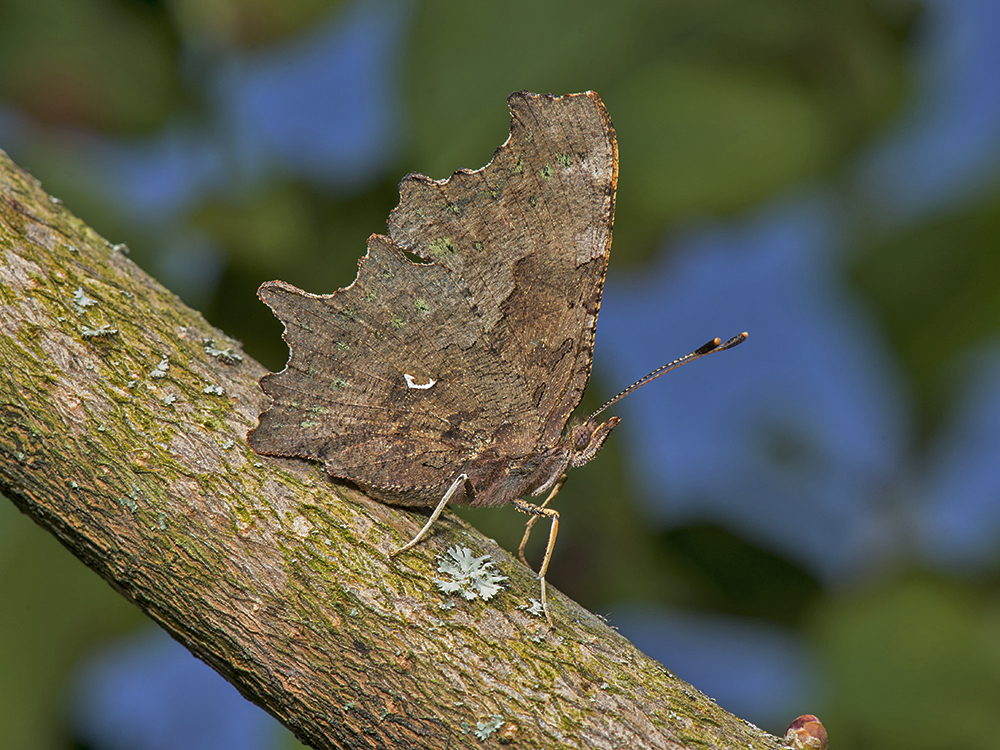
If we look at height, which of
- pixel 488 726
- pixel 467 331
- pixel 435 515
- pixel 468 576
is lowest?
pixel 488 726

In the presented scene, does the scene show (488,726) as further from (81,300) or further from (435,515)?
(81,300)

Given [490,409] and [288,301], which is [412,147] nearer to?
[288,301]

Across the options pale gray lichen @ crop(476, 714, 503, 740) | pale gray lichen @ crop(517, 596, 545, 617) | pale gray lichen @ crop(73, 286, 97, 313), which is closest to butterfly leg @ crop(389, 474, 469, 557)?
pale gray lichen @ crop(517, 596, 545, 617)

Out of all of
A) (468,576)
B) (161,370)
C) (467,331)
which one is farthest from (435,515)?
(161,370)

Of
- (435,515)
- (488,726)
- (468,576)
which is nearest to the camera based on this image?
(488,726)

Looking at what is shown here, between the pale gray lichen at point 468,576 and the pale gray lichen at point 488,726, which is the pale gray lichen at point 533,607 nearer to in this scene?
the pale gray lichen at point 468,576

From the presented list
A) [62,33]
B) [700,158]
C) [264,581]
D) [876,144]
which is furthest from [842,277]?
[62,33]

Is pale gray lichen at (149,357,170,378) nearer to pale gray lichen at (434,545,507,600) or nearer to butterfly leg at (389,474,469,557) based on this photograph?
butterfly leg at (389,474,469,557)

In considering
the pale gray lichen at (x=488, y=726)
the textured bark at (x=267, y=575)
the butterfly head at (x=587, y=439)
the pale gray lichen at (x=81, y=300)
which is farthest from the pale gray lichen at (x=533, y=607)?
the pale gray lichen at (x=81, y=300)
